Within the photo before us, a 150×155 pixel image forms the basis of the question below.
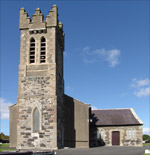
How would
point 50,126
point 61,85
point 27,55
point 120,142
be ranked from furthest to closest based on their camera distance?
point 120,142, point 61,85, point 27,55, point 50,126

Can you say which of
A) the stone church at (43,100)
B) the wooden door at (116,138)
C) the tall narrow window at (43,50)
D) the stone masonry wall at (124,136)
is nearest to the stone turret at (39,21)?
the stone church at (43,100)

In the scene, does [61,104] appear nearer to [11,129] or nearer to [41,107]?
[41,107]

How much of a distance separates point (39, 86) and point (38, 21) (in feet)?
27.2

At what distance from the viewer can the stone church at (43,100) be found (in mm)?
28953

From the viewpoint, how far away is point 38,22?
32000mm

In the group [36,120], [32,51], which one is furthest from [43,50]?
[36,120]

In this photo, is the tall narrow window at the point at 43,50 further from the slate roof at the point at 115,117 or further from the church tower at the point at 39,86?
the slate roof at the point at 115,117

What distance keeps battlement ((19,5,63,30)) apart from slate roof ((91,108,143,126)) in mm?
18070

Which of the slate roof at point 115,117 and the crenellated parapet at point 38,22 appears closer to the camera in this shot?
the crenellated parapet at point 38,22

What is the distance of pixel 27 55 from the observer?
31688 millimetres

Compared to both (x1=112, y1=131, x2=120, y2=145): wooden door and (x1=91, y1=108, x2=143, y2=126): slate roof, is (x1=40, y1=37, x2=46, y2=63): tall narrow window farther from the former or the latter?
(x1=112, y1=131, x2=120, y2=145): wooden door

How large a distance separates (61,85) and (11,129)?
8.62 meters

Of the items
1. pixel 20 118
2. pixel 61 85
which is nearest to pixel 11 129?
pixel 20 118

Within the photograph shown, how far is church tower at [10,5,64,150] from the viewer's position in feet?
94.7
